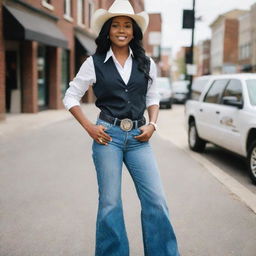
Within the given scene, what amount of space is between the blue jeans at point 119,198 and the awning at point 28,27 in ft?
42.0

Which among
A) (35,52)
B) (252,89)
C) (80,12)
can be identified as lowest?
(252,89)

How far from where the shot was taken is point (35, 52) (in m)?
18.0

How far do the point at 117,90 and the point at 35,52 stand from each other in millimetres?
15662

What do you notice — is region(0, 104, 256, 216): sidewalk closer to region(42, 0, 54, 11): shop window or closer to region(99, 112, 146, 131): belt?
region(99, 112, 146, 131): belt

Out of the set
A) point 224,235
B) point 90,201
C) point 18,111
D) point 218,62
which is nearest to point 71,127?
point 18,111

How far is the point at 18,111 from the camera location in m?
18.4

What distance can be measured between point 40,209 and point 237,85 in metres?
4.54

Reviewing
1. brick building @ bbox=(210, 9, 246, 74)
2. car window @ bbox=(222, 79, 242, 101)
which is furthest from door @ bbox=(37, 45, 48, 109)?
brick building @ bbox=(210, 9, 246, 74)

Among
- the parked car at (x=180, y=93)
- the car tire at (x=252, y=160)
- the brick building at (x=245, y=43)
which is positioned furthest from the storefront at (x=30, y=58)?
the brick building at (x=245, y=43)

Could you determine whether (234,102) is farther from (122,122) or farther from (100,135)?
(100,135)

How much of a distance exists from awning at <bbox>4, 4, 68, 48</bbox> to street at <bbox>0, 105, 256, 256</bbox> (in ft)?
21.5

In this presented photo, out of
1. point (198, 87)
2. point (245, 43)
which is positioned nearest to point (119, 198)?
point (198, 87)

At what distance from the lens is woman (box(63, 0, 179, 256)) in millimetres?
3016

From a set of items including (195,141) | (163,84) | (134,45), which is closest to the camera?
(134,45)
